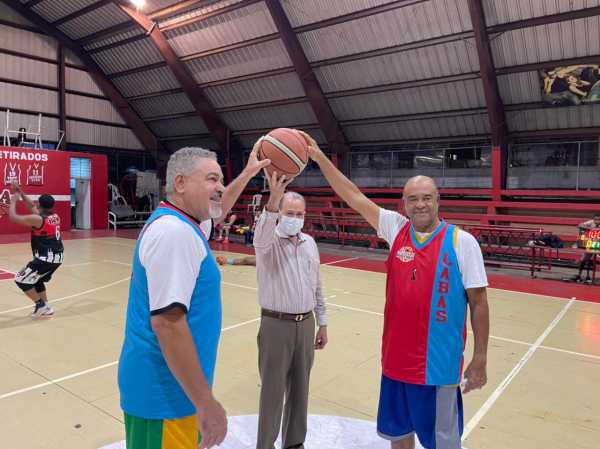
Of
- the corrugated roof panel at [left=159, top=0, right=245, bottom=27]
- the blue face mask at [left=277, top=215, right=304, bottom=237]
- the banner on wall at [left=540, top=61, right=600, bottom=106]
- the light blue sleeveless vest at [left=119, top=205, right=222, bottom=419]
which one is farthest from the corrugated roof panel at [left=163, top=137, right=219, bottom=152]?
the light blue sleeveless vest at [left=119, top=205, right=222, bottom=419]

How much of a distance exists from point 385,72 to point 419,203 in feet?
49.1

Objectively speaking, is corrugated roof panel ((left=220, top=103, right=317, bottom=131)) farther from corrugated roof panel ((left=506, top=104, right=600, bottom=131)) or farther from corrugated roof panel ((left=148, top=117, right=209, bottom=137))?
corrugated roof panel ((left=506, top=104, right=600, bottom=131))

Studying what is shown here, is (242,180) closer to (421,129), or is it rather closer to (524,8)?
(524,8)

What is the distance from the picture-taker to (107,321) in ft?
23.1

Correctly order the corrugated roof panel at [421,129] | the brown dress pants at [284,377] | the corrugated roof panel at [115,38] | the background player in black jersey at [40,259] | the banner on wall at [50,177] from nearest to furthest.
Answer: the brown dress pants at [284,377], the background player in black jersey at [40,259], the corrugated roof panel at [421,129], the banner on wall at [50,177], the corrugated roof panel at [115,38]

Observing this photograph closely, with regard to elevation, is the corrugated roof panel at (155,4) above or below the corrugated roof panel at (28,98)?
above

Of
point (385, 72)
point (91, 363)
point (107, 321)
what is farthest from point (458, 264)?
point (385, 72)

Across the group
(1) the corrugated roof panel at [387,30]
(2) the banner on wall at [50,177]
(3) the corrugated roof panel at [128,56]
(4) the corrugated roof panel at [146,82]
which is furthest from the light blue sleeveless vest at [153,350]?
(4) the corrugated roof panel at [146,82]

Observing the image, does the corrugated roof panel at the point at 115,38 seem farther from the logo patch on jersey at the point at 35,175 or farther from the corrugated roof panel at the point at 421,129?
the corrugated roof panel at the point at 421,129

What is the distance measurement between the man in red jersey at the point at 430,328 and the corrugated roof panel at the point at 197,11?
16.3m

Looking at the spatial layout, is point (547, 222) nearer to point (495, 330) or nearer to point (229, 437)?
point (495, 330)

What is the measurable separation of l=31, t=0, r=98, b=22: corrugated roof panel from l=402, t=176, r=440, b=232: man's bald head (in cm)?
2222

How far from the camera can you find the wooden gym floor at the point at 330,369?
151 inches

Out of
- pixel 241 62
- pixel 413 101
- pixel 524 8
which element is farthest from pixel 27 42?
pixel 524 8
